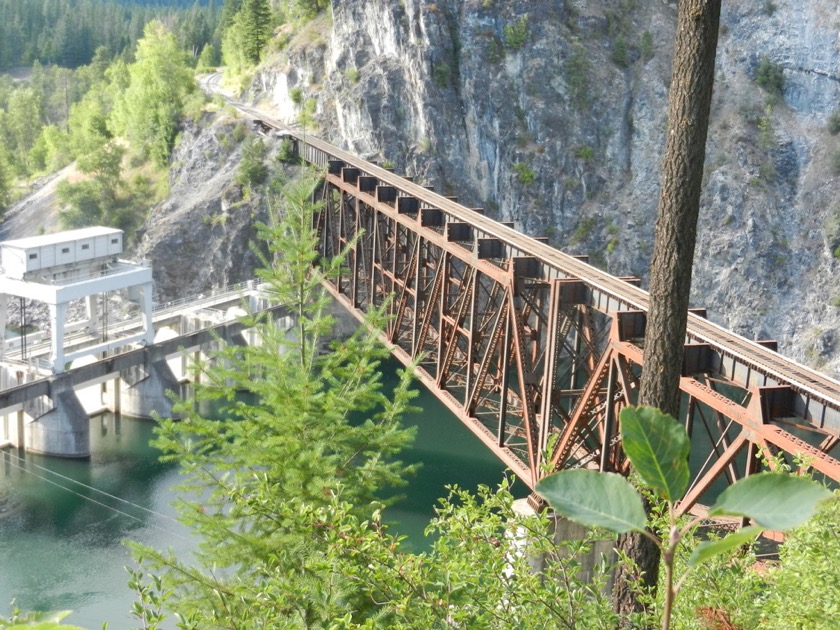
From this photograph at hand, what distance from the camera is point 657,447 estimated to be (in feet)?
12.7

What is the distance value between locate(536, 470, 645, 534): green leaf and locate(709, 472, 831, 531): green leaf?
0.35 m

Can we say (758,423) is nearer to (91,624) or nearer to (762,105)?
(91,624)

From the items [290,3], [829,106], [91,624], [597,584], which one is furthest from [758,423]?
[290,3]

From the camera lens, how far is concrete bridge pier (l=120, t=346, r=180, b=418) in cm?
4994

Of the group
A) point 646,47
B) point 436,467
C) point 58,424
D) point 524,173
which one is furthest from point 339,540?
point 646,47

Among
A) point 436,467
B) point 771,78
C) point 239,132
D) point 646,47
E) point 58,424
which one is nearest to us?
point 436,467

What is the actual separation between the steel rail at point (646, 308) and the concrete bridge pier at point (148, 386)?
15.5 metres

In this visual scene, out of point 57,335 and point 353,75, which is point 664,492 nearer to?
point 57,335

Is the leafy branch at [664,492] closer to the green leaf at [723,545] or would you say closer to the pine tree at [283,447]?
the green leaf at [723,545]

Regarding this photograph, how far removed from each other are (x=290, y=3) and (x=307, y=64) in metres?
14.2

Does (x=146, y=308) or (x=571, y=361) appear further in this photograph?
(x=146, y=308)

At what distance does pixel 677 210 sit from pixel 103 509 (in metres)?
34.8

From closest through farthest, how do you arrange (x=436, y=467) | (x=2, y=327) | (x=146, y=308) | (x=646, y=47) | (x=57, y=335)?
1. (x=436, y=467)
2. (x=57, y=335)
3. (x=2, y=327)
4. (x=146, y=308)
5. (x=646, y=47)

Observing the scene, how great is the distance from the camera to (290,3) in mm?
85062
